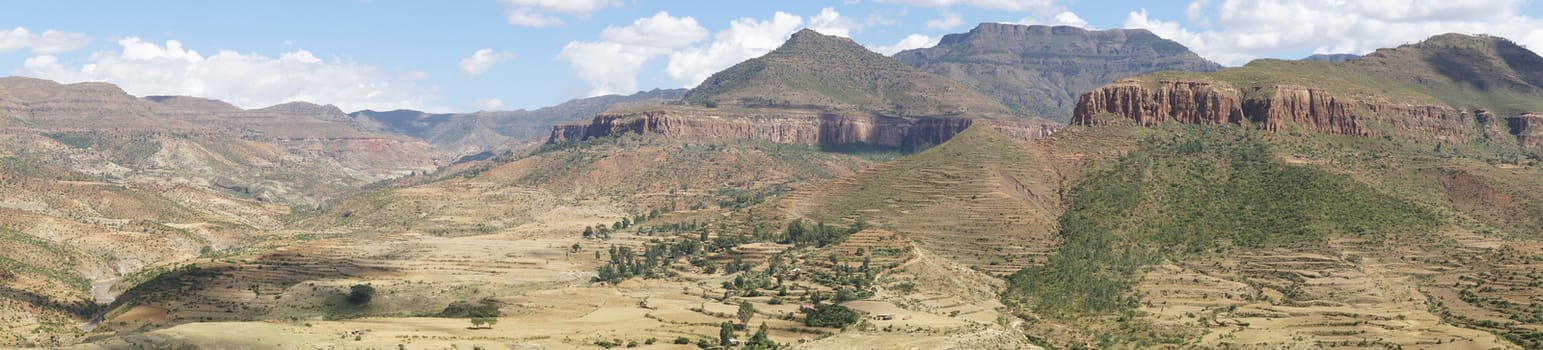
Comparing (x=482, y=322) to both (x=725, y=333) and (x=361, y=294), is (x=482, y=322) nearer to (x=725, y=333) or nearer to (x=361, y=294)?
(x=725, y=333)

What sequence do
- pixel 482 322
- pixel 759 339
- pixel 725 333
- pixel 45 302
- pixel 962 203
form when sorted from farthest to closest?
pixel 962 203 < pixel 45 302 < pixel 482 322 < pixel 759 339 < pixel 725 333

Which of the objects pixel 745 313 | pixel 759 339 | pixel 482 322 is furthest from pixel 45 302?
pixel 759 339

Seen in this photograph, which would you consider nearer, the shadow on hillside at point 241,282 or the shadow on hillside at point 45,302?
the shadow on hillside at point 241,282

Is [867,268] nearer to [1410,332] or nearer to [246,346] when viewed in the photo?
[1410,332]

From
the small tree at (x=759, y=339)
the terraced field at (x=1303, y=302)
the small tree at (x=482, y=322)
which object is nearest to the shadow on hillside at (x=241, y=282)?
the small tree at (x=482, y=322)

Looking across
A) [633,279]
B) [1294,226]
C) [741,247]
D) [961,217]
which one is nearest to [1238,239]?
[1294,226]

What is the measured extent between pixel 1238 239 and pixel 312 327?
10281cm

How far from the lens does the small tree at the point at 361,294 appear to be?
14988cm

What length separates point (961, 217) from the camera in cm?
16938

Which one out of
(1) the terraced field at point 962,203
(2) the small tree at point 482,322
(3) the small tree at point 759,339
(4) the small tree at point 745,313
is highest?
(1) the terraced field at point 962,203

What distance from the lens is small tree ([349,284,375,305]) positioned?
149875 mm

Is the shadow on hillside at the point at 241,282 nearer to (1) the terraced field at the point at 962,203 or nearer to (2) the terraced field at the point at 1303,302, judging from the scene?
(1) the terraced field at the point at 962,203

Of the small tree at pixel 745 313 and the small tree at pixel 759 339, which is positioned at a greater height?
the small tree at pixel 745 313

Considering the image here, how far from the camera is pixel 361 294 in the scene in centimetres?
15050
